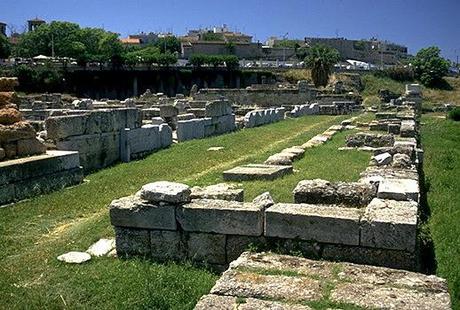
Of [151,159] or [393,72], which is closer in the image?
[151,159]

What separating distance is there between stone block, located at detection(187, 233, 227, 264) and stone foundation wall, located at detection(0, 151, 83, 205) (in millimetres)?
5302

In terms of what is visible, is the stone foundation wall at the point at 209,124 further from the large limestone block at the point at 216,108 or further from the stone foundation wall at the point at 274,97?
the stone foundation wall at the point at 274,97

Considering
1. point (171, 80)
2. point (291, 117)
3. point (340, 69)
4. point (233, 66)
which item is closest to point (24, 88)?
point (171, 80)

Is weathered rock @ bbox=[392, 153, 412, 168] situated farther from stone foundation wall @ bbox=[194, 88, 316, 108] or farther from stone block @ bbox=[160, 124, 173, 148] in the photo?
stone foundation wall @ bbox=[194, 88, 316, 108]

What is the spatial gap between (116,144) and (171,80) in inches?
2539

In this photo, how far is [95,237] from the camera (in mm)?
7750

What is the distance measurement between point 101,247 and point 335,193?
3.40m

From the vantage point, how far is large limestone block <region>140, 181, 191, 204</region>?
22.1ft

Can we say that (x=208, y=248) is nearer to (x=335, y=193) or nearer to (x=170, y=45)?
(x=335, y=193)

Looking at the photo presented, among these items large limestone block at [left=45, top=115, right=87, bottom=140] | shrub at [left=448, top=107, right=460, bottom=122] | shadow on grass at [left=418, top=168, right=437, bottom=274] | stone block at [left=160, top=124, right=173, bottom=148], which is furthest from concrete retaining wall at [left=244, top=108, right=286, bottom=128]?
shadow on grass at [left=418, top=168, right=437, bottom=274]

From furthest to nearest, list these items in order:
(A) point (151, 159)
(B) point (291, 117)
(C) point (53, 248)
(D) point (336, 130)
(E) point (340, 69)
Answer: (E) point (340, 69) < (B) point (291, 117) < (D) point (336, 130) < (A) point (151, 159) < (C) point (53, 248)

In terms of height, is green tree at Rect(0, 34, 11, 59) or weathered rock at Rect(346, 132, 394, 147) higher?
green tree at Rect(0, 34, 11, 59)

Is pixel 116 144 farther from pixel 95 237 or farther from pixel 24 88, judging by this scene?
pixel 24 88

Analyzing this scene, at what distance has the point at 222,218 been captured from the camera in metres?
6.56
